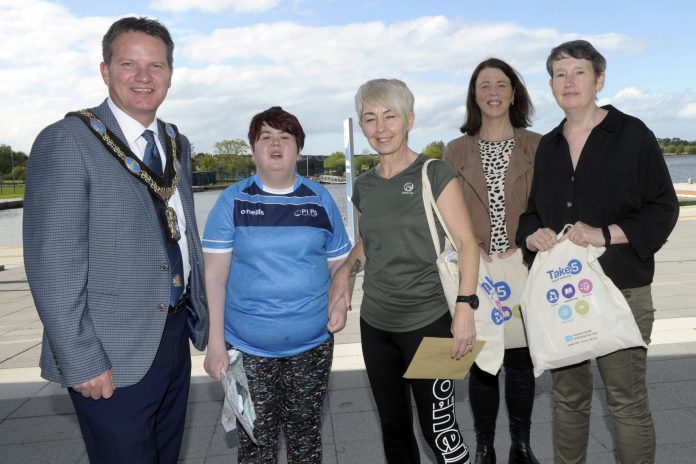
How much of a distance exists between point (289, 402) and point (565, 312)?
138 cm

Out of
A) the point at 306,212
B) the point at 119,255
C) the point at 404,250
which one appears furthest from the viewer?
the point at 306,212

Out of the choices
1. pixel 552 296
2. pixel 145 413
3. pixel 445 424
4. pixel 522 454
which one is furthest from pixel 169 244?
pixel 522 454

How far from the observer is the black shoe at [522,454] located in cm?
341

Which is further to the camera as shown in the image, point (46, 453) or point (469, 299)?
point (46, 453)

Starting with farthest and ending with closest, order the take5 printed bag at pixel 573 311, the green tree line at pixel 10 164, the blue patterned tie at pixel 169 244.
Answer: the green tree line at pixel 10 164 < the take5 printed bag at pixel 573 311 < the blue patterned tie at pixel 169 244

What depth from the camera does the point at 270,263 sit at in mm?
2688

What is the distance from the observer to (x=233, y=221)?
2.68 meters

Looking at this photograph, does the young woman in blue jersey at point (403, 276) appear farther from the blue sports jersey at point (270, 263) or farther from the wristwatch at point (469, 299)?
the blue sports jersey at point (270, 263)

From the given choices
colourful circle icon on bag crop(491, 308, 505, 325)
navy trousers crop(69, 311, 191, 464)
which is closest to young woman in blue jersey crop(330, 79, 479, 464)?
colourful circle icon on bag crop(491, 308, 505, 325)

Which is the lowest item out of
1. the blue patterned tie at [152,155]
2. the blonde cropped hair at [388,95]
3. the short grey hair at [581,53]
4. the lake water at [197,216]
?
the lake water at [197,216]

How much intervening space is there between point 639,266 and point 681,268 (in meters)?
8.41

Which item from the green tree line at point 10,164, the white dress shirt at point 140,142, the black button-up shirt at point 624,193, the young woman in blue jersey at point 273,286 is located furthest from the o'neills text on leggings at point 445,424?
the green tree line at point 10,164

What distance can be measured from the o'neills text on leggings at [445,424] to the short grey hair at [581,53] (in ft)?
5.31

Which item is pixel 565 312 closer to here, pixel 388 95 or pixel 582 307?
pixel 582 307
